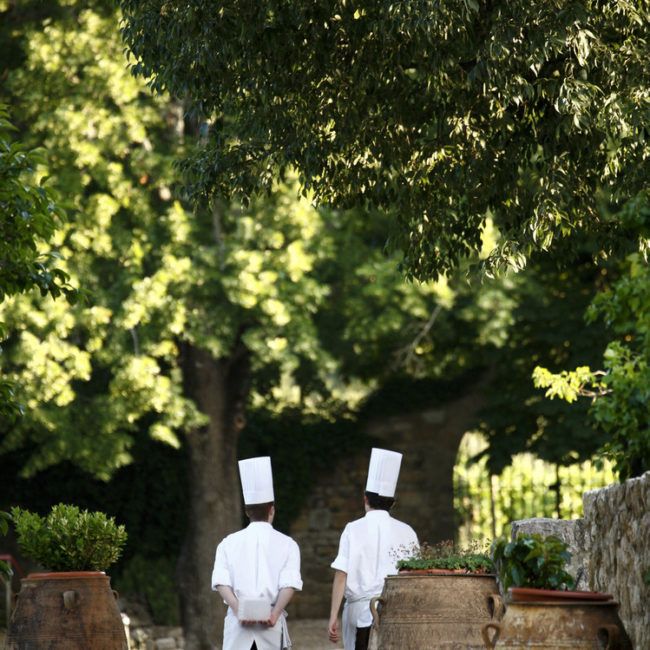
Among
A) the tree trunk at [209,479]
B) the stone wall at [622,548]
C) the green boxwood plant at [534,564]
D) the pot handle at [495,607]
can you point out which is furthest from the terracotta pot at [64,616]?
the tree trunk at [209,479]

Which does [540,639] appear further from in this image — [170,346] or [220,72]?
[170,346]

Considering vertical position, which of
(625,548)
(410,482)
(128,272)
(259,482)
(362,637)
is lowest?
(362,637)

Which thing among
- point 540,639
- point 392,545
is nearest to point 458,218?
point 392,545

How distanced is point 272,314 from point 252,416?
494 centimetres

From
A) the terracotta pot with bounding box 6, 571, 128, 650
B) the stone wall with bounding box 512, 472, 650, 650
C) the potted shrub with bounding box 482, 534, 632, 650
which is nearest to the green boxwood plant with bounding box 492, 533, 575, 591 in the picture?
the potted shrub with bounding box 482, 534, 632, 650

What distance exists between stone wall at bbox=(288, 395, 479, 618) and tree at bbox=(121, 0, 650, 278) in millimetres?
11883

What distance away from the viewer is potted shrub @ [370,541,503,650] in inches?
272

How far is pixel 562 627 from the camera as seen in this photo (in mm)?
5324

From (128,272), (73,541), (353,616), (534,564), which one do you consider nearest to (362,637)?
(353,616)

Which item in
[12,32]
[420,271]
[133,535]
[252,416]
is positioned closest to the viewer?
[420,271]

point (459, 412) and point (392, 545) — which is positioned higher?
point (459, 412)

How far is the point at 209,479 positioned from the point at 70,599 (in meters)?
11.1

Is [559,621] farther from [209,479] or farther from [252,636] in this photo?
[209,479]

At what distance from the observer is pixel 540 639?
5312 millimetres
